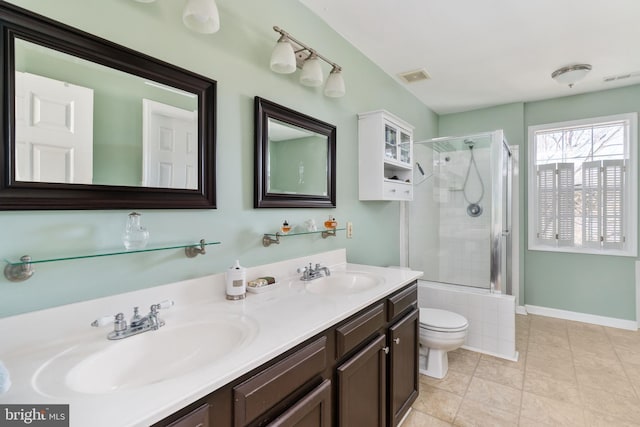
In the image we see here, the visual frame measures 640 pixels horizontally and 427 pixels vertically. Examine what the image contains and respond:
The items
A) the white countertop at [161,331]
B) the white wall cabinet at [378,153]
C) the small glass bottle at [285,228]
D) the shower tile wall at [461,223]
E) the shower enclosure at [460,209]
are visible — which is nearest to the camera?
the white countertop at [161,331]

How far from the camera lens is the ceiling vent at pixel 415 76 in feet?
9.41

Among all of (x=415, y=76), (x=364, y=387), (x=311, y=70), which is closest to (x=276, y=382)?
(x=364, y=387)

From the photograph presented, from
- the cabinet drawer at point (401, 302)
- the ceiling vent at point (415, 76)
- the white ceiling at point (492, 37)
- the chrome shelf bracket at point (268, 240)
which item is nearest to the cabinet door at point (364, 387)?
the cabinet drawer at point (401, 302)

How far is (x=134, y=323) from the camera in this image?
39.4 inches

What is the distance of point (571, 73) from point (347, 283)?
111 inches

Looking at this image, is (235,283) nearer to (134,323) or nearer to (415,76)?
(134,323)

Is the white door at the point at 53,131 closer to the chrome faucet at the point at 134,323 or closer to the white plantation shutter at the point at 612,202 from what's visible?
the chrome faucet at the point at 134,323

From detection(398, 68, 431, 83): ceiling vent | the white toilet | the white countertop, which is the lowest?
the white toilet

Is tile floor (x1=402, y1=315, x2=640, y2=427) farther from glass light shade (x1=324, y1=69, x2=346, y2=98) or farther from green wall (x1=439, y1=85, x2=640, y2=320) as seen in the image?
glass light shade (x1=324, y1=69, x2=346, y2=98)

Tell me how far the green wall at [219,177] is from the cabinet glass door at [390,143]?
0.24 meters

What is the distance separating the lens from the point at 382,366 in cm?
151

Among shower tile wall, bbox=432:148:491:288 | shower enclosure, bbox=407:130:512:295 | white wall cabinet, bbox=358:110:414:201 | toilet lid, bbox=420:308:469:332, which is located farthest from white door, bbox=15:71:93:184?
shower tile wall, bbox=432:148:491:288

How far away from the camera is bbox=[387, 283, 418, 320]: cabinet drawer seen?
1.61 metres

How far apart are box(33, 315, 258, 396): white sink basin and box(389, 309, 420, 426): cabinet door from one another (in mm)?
904
